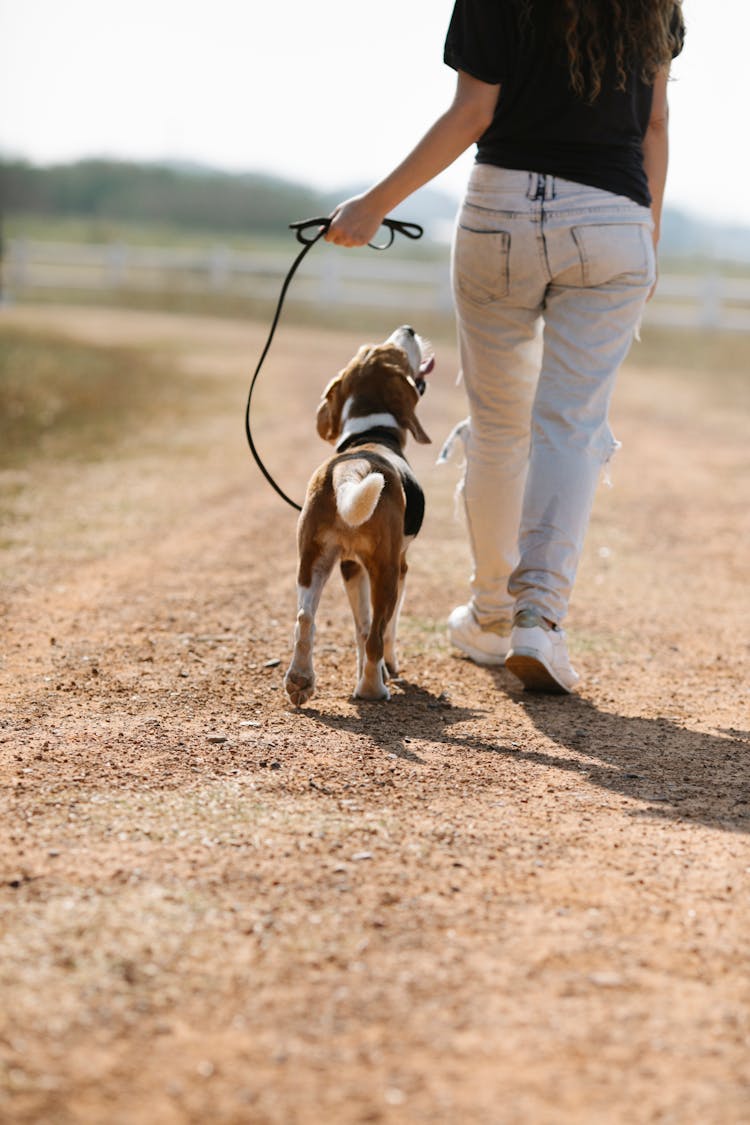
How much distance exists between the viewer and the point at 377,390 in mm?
4621

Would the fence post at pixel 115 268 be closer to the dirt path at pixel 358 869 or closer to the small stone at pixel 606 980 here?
the dirt path at pixel 358 869

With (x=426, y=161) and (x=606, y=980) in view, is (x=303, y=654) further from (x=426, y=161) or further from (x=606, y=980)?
(x=606, y=980)

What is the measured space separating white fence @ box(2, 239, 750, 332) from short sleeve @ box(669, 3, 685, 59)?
23799 millimetres

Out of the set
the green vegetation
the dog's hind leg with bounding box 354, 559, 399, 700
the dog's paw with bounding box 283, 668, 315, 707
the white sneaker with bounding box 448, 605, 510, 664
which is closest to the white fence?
the green vegetation

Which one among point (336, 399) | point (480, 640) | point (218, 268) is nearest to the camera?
point (336, 399)

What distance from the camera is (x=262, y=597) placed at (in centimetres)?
584

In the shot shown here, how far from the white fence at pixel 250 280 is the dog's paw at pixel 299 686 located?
24539 millimetres

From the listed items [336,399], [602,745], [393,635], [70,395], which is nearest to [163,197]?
[70,395]

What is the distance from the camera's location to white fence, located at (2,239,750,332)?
2792cm

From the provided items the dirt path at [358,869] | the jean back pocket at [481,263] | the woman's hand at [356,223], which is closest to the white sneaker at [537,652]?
the dirt path at [358,869]

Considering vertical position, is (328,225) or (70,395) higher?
(328,225)

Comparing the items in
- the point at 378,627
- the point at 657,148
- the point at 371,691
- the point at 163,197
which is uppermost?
the point at 163,197

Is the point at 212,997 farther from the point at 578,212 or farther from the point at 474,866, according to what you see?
the point at 578,212

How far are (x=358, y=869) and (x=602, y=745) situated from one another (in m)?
1.30
